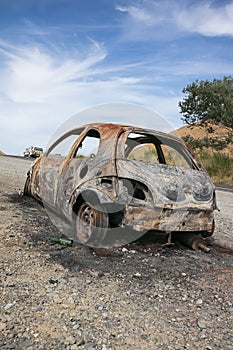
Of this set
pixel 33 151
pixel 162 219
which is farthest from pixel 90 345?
pixel 33 151

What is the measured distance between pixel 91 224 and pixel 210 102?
862 inches

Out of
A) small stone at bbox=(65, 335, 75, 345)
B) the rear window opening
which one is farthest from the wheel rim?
small stone at bbox=(65, 335, 75, 345)

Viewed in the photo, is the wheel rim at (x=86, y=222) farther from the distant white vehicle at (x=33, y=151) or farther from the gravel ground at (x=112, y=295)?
the distant white vehicle at (x=33, y=151)

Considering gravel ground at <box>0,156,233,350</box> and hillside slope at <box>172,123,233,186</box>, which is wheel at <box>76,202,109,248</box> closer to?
gravel ground at <box>0,156,233,350</box>

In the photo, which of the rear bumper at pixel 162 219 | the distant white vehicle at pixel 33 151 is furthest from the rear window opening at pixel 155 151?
the distant white vehicle at pixel 33 151

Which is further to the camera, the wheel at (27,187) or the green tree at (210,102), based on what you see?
the green tree at (210,102)

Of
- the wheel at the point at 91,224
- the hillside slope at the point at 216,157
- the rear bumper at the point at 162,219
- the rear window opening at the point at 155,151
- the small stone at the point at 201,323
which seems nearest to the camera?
the small stone at the point at 201,323

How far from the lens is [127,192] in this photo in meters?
4.50

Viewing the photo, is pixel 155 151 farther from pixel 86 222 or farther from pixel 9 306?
pixel 9 306

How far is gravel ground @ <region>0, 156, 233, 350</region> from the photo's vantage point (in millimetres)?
2766

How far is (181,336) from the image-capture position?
2863 mm

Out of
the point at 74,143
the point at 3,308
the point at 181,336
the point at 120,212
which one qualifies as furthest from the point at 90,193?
the point at 181,336

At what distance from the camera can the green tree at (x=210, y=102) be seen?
77.6 ft

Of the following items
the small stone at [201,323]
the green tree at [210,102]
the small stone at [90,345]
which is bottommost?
the small stone at [90,345]
